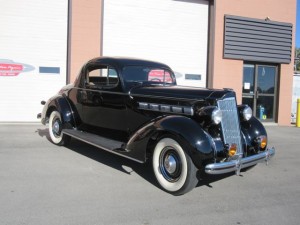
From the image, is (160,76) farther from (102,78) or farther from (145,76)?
(102,78)

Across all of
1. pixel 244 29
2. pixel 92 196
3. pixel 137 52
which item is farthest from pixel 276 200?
pixel 244 29

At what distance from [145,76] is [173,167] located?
2220mm

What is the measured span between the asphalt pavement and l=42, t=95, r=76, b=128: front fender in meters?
0.62

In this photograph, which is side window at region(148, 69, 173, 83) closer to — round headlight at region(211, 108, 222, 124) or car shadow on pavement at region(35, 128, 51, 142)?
round headlight at region(211, 108, 222, 124)

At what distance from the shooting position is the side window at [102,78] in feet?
20.3

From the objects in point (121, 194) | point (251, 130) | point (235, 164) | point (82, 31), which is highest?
point (82, 31)

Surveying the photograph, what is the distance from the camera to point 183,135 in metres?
4.39

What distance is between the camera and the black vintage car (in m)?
4.43

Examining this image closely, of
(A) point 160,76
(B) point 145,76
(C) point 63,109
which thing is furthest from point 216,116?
(C) point 63,109

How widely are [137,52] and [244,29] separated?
4.11 meters

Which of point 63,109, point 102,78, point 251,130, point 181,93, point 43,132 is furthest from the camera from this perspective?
point 43,132

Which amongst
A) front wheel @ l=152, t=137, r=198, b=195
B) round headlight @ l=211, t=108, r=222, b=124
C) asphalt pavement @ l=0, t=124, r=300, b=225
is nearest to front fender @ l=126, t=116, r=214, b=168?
front wheel @ l=152, t=137, r=198, b=195

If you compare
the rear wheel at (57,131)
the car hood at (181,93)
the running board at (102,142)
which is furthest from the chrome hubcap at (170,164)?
the rear wheel at (57,131)

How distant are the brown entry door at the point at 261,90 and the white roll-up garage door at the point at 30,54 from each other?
6.87 metres
